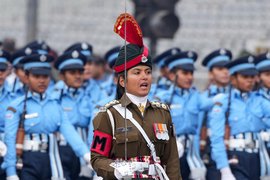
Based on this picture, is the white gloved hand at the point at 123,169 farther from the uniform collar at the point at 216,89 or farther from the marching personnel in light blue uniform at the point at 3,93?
the uniform collar at the point at 216,89

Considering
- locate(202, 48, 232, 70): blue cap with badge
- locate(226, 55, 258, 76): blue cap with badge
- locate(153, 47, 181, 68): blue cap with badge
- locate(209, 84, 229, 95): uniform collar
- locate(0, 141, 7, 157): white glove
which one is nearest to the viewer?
locate(0, 141, 7, 157): white glove

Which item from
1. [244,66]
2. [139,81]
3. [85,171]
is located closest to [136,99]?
[139,81]

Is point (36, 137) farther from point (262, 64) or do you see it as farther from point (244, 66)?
point (262, 64)

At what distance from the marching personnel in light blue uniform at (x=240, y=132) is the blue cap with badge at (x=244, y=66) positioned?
14 centimetres

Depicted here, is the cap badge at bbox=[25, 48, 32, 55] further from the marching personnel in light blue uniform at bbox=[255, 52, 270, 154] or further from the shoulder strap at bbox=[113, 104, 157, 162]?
the shoulder strap at bbox=[113, 104, 157, 162]

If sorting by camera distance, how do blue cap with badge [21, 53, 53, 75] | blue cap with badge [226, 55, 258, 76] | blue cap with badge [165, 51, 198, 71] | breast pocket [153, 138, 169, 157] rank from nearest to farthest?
breast pocket [153, 138, 169, 157]
blue cap with badge [21, 53, 53, 75]
blue cap with badge [226, 55, 258, 76]
blue cap with badge [165, 51, 198, 71]

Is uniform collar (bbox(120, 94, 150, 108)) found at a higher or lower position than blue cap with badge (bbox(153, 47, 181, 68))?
lower

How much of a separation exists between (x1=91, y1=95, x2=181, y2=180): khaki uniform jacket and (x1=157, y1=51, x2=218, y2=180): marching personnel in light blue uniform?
4.77m

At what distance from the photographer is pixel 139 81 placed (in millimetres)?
8453

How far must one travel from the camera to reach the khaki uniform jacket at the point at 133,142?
840cm

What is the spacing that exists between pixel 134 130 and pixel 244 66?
A: 189 inches

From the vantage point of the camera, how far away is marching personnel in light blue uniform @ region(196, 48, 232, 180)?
1391cm

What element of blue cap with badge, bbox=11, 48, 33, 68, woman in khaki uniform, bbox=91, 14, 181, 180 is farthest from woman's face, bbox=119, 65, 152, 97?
blue cap with badge, bbox=11, 48, 33, 68

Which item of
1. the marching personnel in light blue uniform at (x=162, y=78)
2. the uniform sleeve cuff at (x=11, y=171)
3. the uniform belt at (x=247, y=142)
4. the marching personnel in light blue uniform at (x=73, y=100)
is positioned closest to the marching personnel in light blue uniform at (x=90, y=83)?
the marching personnel in light blue uniform at (x=73, y=100)
